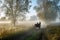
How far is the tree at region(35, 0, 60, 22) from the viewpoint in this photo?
7.55 ft

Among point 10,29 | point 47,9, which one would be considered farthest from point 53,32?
point 10,29

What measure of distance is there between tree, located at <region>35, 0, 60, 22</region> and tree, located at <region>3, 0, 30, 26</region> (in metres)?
0.19

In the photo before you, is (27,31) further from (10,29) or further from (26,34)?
(10,29)

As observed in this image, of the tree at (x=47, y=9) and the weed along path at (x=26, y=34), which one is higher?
the tree at (x=47, y=9)

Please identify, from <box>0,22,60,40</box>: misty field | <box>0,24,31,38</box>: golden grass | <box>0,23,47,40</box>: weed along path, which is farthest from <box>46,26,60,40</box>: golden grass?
<box>0,24,31,38</box>: golden grass

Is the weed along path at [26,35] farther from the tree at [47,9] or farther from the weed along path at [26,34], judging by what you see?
the tree at [47,9]

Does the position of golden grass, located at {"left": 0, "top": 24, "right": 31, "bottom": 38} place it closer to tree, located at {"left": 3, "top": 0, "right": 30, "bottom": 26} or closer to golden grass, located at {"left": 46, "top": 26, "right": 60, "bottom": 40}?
tree, located at {"left": 3, "top": 0, "right": 30, "bottom": 26}

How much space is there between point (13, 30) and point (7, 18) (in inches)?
8.0

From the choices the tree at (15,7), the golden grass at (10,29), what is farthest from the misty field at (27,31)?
the tree at (15,7)

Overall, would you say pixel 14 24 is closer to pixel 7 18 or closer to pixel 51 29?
pixel 7 18

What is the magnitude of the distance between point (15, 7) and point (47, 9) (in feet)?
1.63

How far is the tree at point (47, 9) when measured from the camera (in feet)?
7.55

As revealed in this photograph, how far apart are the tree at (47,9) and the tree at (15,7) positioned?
0.19 metres

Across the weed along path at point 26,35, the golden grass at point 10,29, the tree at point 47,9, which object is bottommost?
the weed along path at point 26,35
